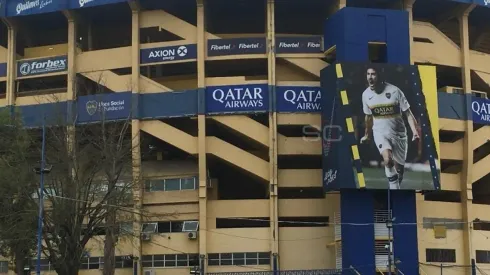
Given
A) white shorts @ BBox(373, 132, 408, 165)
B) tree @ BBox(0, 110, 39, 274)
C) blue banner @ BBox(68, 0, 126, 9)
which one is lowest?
tree @ BBox(0, 110, 39, 274)

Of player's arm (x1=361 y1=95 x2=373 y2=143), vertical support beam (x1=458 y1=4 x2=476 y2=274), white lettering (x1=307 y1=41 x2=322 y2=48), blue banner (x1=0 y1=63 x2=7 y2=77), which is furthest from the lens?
blue banner (x1=0 y1=63 x2=7 y2=77)

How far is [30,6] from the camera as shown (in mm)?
45156

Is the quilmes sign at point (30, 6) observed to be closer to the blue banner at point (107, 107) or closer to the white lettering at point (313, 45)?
the blue banner at point (107, 107)

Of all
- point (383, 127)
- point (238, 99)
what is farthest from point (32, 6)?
point (383, 127)

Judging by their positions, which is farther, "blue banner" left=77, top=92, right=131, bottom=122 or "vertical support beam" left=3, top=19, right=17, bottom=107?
"vertical support beam" left=3, top=19, right=17, bottom=107

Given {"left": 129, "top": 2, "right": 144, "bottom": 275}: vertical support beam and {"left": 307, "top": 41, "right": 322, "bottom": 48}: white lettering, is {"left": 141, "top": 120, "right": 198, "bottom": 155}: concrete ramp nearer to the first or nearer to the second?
{"left": 129, "top": 2, "right": 144, "bottom": 275}: vertical support beam

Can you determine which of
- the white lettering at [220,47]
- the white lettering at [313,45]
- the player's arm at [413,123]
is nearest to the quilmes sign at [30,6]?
the white lettering at [220,47]

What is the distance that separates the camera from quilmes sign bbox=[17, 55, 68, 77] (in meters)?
44.5

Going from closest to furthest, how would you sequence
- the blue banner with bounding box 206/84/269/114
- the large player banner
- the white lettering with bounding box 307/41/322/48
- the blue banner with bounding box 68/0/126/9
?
the large player banner < the blue banner with bounding box 206/84/269/114 < the white lettering with bounding box 307/41/322/48 < the blue banner with bounding box 68/0/126/9

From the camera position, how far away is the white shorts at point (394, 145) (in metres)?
38.0

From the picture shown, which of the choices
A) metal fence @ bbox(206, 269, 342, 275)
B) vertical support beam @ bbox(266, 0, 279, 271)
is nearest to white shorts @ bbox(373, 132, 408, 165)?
vertical support beam @ bbox(266, 0, 279, 271)

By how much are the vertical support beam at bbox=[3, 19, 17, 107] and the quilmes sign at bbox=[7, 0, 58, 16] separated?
1002 millimetres

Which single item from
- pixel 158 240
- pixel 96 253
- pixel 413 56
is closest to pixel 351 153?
pixel 413 56

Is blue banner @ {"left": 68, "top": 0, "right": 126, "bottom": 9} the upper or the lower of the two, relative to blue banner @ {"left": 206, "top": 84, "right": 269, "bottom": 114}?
upper
